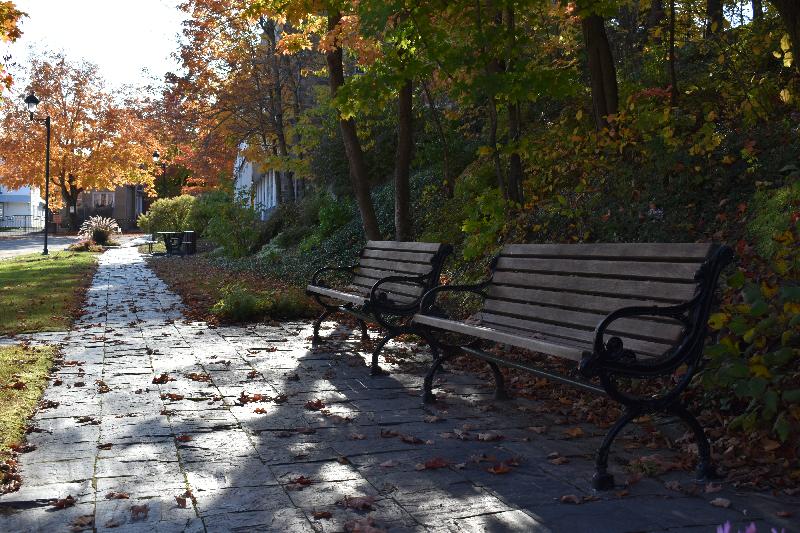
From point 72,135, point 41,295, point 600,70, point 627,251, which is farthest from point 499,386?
point 72,135

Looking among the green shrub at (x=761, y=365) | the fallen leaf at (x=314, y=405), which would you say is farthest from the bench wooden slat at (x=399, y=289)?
the green shrub at (x=761, y=365)

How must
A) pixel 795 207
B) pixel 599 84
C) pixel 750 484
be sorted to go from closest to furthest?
pixel 750 484, pixel 795 207, pixel 599 84

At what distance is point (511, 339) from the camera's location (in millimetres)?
4926

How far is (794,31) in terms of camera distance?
6.61 metres

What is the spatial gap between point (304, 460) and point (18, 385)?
2861 millimetres

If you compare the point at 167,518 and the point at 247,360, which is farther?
the point at 247,360

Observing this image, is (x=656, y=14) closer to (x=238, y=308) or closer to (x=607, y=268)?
(x=238, y=308)

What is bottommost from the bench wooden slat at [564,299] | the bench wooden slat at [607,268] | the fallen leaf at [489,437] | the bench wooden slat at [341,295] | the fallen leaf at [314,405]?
the fallen leaf at [314,405]

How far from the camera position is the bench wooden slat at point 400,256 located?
7.54 m

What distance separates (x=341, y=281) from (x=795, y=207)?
29.0 ft

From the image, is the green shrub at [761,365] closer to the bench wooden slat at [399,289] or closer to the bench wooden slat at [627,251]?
the bench wooden slat at [627,251]

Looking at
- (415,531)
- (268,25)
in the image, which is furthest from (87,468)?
(268,25)

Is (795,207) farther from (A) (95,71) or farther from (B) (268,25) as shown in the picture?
(A) (95,71)

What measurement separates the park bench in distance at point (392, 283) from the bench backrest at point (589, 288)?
0.90 meters
